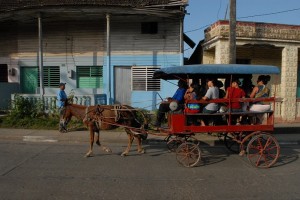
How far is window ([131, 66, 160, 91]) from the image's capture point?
1661 cm

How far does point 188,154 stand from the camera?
746 centimetres

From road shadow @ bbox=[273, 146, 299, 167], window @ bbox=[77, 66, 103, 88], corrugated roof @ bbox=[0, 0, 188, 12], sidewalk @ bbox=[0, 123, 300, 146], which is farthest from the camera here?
window @ bbox=[77, 66, 103, 88]

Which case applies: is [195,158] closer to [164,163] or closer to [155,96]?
[164,163]

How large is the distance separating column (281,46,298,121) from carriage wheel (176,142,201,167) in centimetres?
920

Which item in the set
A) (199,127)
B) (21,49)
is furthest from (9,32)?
(199,127)

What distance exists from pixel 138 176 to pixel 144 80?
1011 cm

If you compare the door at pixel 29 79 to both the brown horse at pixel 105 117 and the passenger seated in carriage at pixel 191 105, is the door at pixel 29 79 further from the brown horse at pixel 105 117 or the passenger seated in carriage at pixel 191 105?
the passenger seated in carriage at pixel 191 105

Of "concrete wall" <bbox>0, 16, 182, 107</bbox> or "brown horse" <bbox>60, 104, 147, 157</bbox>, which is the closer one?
"brown horse" <bbox>60, 104, 147, 157</bbox>

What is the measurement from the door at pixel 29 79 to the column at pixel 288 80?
485 inches

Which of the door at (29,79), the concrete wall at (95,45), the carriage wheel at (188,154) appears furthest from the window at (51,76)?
the carriage wheel at (188,154)

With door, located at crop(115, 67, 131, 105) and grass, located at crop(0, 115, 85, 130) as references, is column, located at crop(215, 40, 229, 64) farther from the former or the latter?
grass, located at crop(0, 115, 85, 130)

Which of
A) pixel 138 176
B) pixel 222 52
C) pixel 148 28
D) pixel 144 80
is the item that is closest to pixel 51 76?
pixel 144 80

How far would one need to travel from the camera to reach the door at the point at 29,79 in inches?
696

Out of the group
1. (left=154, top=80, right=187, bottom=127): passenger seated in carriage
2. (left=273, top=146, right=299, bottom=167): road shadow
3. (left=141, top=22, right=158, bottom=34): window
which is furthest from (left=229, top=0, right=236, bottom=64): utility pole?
(left=141, top=22, right=158, bottom=34): window
